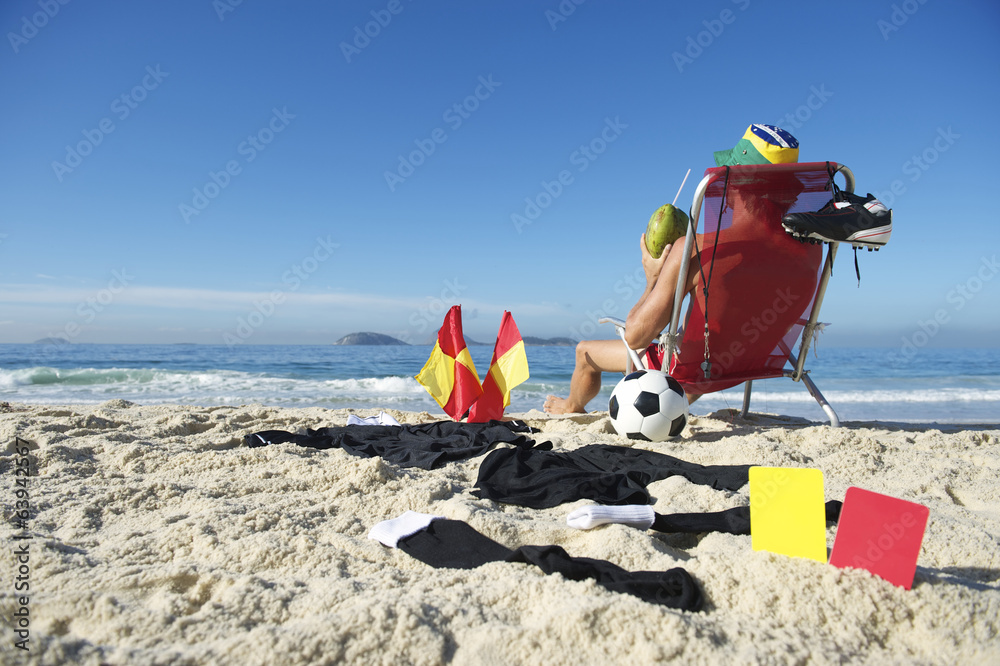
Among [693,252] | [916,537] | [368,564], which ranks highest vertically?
[693,252]

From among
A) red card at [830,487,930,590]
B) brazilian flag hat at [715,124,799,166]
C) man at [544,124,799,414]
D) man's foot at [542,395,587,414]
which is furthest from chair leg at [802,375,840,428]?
red card at [830,487,930,590]

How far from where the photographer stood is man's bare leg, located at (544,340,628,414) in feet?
15.1

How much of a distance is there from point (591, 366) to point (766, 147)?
2222 mm

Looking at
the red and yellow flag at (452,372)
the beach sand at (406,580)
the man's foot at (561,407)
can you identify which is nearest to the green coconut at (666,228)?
the man's foot at (561,407)

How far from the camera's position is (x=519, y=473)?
2.75m

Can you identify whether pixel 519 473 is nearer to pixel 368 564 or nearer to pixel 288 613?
pixel 368 564

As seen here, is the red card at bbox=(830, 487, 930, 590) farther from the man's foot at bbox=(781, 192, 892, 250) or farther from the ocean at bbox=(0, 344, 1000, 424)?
the ocean at bbox=(0, 344, 1000, 424)

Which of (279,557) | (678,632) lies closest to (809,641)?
(678,632)

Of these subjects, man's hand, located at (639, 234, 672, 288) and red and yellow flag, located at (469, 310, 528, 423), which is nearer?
man's hand, located at (639, 234, 672, 288)

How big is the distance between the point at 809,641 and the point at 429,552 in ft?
3.65

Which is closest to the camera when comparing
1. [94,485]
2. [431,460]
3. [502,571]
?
[502,571]

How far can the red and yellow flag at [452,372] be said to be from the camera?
4730mm

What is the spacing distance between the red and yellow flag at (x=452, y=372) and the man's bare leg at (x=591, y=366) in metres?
0.93

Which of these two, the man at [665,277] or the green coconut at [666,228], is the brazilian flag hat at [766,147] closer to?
the man at [665,277]
